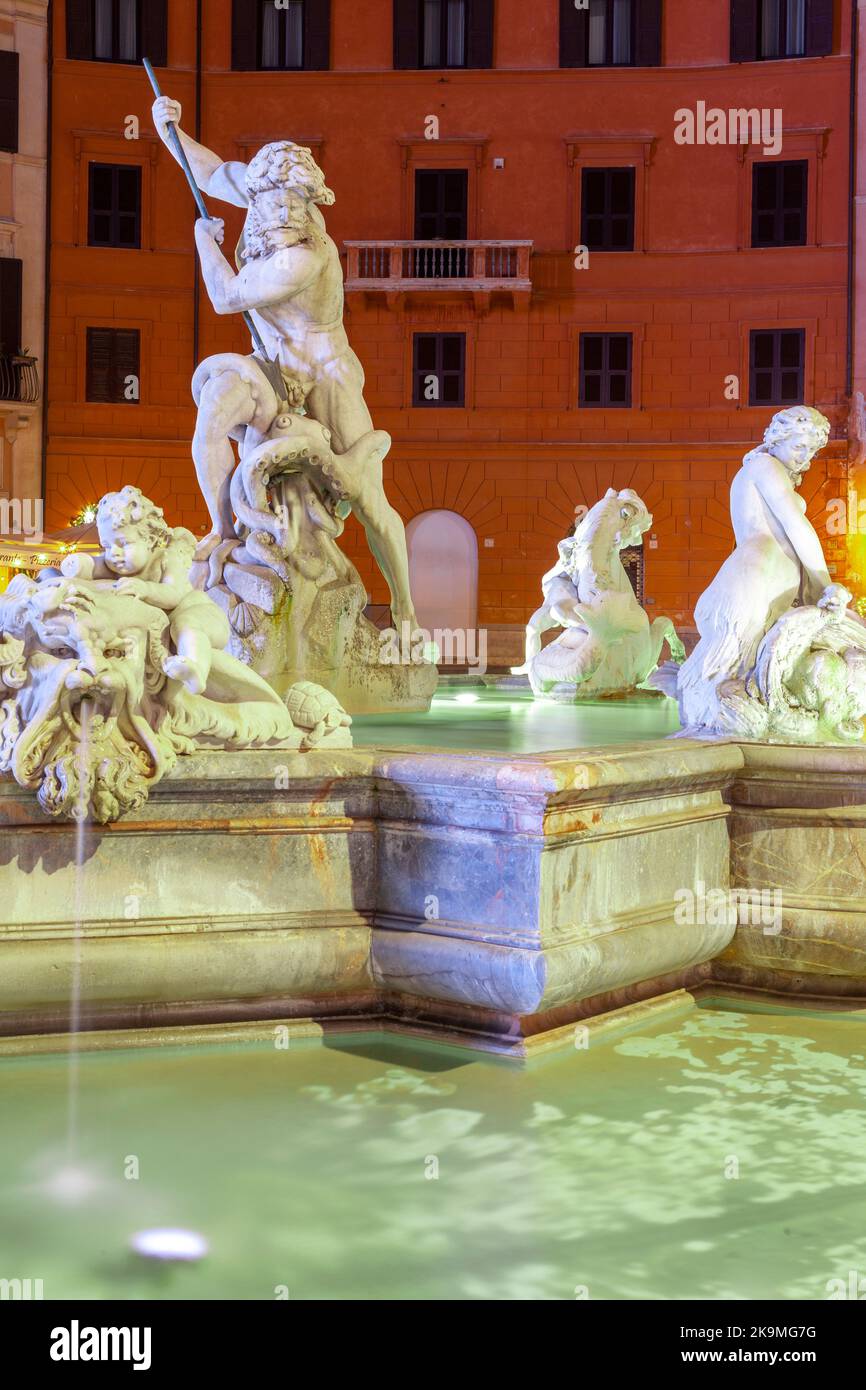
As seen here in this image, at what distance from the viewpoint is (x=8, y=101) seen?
925 inches

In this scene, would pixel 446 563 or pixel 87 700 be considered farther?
pixel 446 563

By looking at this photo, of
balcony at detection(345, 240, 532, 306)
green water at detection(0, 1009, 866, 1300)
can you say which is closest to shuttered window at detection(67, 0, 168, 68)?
balcony at detection(345, 240, 532, 306)

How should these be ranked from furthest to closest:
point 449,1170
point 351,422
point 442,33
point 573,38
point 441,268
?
point 442,33 < point 573,38 < point 441,268 < point 351,422 < point 449,1170

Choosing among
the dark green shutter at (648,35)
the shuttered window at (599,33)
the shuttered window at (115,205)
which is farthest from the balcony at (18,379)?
the dark green shutter at (648,35)

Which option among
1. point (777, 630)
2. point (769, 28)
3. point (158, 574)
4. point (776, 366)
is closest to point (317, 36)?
point (769, 28)

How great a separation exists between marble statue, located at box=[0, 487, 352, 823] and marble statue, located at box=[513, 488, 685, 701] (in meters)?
4.24

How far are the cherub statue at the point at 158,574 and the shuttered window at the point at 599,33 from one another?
22.2 metres

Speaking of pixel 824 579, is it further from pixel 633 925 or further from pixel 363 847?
pixel 363 847

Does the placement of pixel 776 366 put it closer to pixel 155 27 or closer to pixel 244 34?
pixel 244 34

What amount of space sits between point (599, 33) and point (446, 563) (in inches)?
335

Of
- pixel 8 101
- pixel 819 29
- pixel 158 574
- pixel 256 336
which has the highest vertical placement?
pixel 819 29

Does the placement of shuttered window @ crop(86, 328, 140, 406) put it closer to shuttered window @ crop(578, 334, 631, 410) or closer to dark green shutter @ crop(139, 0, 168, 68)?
dark green shutter @ crop(139, 0, 168, 68)
